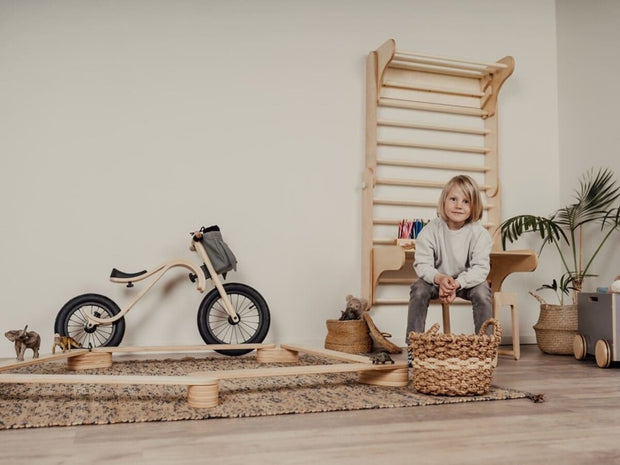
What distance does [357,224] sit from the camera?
3752 mm

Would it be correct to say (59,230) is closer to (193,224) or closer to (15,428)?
(193,224)

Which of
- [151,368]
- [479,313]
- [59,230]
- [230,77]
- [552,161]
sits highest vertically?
[230,77]

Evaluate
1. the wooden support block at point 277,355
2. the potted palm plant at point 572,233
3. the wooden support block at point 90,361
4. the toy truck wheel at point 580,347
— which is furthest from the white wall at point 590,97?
the wooden support block at point 90,361

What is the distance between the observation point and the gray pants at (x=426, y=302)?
2.67 m

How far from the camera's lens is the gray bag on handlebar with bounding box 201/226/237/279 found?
3.22 meters

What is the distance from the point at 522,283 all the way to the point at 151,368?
2381 mm

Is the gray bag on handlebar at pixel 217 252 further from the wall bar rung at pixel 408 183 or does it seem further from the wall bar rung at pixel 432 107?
the wall bar rung at pixel 432 107

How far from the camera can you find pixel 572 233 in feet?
11.7

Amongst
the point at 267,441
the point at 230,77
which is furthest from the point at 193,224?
the point at 267,441

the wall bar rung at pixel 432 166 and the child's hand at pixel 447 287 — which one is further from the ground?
the wall bar rung at pixel 432 166

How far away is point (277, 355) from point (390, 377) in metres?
0.86

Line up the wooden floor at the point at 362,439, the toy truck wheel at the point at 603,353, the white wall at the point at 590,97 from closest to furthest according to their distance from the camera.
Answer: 1. the wooden floor at the point at 362,439
2. the toy truck wheel at the point at 603,353
3. the white wall at the point at 590,97

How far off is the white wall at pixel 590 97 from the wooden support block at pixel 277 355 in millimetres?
1889

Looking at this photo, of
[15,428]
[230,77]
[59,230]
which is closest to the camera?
[15,428]
